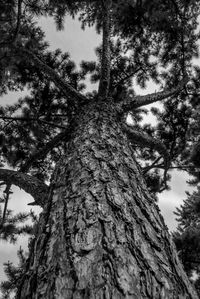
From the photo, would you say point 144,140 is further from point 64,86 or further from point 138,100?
point 64,86

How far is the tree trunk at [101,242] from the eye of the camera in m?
0.85

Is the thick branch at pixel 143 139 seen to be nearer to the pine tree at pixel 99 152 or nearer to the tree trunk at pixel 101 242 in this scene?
the pine tree at pixel 99 152

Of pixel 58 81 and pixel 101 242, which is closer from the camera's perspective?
pixel 101 242

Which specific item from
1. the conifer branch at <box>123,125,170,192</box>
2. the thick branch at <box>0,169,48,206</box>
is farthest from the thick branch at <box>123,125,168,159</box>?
the thick branch at <box>0,169,48,206</box>

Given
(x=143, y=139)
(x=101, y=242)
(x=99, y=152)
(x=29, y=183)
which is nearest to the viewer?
(x=101, y=242)

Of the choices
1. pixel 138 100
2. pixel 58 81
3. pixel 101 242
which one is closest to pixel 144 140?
pixel 138 100

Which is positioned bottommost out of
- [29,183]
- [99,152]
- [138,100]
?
[99,152]

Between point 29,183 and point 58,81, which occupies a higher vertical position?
point 58,81

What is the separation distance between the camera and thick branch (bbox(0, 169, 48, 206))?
2.73m

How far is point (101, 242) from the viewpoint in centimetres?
102

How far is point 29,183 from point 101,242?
2078 millimetres

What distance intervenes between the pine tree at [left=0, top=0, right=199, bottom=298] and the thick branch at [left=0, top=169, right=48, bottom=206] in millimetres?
16

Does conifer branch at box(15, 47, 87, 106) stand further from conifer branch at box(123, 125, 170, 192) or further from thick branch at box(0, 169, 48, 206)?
thick branch at box(0, 169, 48, 206)

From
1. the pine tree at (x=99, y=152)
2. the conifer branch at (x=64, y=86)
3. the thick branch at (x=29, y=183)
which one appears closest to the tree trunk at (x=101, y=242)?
the pine tree at (x=99, y=152)
